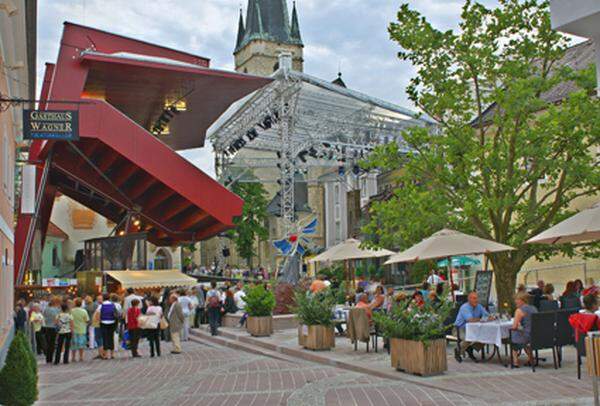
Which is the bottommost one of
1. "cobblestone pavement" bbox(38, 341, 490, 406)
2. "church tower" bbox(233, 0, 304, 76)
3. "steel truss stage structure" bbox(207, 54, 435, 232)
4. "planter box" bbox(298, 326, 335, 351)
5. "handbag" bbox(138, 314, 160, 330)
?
"cobblestone pavement" bbox(38, 341, 490, 406)

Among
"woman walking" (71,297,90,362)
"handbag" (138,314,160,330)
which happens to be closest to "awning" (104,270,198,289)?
"woman walking" (71,297,90,362)

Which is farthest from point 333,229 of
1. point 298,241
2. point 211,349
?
point 211,349

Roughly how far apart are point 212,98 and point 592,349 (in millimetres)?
29544

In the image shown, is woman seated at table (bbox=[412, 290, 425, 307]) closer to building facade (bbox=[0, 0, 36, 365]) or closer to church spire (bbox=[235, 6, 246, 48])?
building facade (bbox=[0, 0, 36, 365])

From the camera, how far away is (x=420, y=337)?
1022 cm

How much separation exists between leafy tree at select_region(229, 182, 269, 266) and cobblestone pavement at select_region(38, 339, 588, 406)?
3812cm

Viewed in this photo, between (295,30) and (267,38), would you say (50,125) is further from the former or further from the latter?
(295,30)

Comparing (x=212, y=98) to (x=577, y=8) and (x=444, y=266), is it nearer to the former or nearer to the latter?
(x=444, y=266)

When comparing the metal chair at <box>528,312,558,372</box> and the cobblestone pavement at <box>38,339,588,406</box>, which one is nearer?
the cobblestone pavement at <box>38,339,588,406</box>

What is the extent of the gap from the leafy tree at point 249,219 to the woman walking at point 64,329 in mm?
36535

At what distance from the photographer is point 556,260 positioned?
2622 centimetres

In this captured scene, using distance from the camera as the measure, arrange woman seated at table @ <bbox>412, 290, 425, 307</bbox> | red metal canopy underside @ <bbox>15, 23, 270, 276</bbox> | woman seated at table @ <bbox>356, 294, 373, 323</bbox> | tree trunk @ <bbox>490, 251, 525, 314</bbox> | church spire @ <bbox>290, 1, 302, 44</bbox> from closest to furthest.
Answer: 1. woman seated at table @ <bbox>412, 290, 425, 307</bbox>
2. woman seated at table @ <bbox>356, 294, 373, 323</bbox>
3. tree trunk @ <bbox>490, 251, 525, 314</bbox>
4. red metal canopy underside @ <bbox>15, 23, 270, 276</bbox>
5. church spire @ <bbox>290, 1, 302, 44</bbox>

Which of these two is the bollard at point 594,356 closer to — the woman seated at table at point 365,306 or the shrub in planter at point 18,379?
the woman seated at table at point 365,306

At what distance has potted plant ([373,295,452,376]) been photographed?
10211 mm
